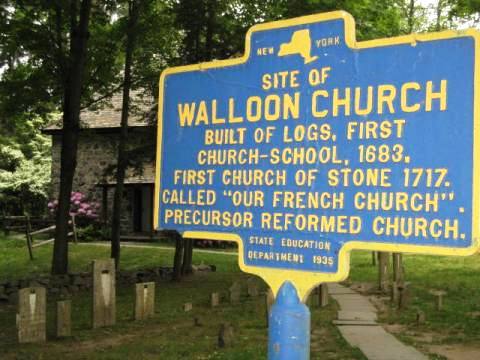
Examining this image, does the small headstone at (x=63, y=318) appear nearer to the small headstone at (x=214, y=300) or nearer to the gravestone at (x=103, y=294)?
the gravestone at (x=103, y=294)

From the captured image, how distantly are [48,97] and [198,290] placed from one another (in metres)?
5.62

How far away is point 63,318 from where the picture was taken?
29.6ft

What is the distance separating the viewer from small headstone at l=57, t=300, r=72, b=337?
8.96 meters

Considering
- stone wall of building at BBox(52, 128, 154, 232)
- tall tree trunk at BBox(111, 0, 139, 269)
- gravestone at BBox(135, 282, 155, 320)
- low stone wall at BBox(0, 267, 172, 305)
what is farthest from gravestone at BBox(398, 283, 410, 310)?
stone wall of building at BBox(52, 128, 154, 232)

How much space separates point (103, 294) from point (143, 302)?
842 millimetres

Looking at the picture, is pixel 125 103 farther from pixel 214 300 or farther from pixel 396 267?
pixel 396 267

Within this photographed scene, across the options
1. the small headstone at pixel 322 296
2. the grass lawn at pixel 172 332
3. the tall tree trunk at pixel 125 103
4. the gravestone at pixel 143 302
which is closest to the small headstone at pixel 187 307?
the grass lawn at pixel 172 332

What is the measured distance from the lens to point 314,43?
347 centimetres

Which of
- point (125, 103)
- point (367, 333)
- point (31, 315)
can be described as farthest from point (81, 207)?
point (367, 333)

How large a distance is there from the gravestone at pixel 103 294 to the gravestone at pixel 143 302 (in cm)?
52

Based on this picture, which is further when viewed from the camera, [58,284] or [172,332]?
[58,284]

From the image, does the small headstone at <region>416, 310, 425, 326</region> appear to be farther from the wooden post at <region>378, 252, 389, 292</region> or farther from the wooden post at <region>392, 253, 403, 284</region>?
the wooden post at <region>392, 253, 403, 284</region>

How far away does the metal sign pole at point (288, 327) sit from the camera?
335cm

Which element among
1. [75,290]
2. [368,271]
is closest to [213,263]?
[368,271]
